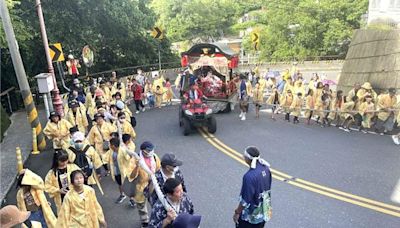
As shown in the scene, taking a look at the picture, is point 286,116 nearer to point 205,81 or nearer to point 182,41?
point 205,81

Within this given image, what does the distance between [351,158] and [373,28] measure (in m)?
7.48

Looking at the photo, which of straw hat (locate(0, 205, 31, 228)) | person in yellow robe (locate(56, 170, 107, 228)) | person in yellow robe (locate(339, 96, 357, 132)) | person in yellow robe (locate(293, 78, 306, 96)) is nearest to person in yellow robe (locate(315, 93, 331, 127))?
person in yellow robe (locate(339, 96, 357, 132))

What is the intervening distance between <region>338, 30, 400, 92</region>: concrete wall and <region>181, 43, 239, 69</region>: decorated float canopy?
4804 millimetres

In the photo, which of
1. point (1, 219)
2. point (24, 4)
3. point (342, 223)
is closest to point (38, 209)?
point (1, 219)

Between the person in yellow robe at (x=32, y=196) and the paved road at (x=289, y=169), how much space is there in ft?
5.44

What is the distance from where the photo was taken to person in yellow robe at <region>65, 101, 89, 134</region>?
436 inches

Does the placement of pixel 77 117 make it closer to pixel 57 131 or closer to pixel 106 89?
pixel 57 131

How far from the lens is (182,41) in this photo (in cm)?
4059

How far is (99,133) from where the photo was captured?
926cm

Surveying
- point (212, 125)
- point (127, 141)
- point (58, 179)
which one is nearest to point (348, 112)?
point (212, 125)

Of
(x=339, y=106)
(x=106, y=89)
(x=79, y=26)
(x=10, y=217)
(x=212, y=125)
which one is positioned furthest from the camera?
(x=79, y=26)

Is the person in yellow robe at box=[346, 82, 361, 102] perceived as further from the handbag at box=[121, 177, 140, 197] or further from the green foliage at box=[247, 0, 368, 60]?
the green foliage at box=[247, 0, 368, 60]

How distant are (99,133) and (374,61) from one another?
1086 cm

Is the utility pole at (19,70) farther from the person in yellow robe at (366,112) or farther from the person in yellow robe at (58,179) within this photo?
the person in yellow robe at (366,112)
